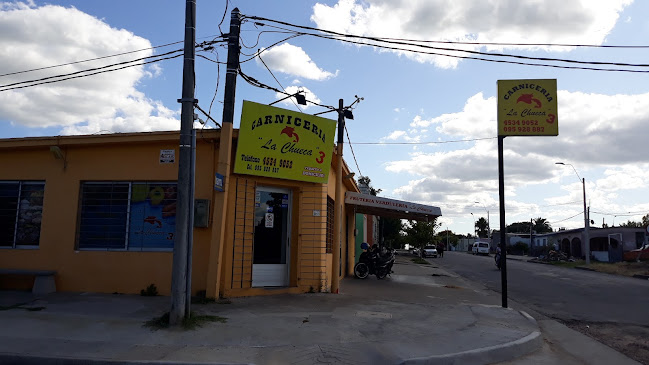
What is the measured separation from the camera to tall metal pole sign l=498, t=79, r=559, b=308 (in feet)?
36.3

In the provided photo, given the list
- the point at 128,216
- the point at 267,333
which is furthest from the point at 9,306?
the point at 267,333

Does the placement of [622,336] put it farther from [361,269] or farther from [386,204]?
[361,269]

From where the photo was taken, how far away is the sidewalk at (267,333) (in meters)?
6.12

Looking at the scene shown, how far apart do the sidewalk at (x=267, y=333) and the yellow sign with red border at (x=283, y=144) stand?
110 inches

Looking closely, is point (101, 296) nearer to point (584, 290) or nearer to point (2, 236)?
point (2, 236)

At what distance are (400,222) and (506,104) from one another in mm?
51927

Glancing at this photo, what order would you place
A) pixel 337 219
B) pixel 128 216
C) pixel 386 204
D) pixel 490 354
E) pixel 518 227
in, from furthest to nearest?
pixel 518 227 → pixel 386 204 → pixel 337 219 → pixel 128 216 → pixel 490 354

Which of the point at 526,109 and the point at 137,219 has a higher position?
the point at 526,109

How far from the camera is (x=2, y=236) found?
11312mm

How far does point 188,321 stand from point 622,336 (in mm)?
7604

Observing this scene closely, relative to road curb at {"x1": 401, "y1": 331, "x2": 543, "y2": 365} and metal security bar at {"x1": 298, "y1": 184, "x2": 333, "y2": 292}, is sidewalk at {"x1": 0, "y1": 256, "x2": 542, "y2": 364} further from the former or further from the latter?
metal security bar at {"x1": 298, "y1": 184, "x2": 333, "y2": 292}

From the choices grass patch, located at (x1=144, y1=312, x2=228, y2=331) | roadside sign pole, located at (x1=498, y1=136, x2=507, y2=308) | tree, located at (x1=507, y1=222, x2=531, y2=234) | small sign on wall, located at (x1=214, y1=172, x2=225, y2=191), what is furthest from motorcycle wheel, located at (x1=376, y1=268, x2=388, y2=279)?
tree, located at (x1=507, y1=222, x2=531, y2=234)

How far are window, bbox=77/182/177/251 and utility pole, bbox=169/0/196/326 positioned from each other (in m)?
3.28

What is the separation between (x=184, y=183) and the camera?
762cm
